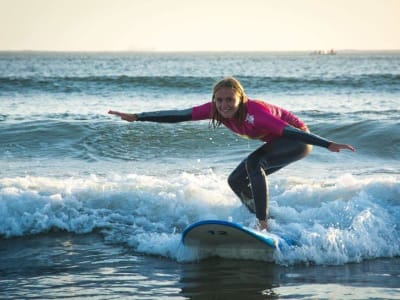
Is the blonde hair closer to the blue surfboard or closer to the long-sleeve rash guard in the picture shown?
the long-sleeve rash guard

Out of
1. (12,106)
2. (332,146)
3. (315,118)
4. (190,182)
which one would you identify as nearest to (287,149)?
(332,146)

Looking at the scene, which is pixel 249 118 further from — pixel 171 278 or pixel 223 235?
pixel 171 278

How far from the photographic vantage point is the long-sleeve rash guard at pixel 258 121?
20.6ft

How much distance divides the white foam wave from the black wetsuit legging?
402mm

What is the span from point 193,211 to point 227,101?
7.25ft

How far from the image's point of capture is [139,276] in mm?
5957

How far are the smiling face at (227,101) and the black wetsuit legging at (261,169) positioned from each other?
0.56 metres

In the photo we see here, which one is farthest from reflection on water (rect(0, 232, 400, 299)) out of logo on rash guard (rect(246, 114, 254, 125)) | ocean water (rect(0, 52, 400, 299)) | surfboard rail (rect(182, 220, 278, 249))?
logo on rash guard (rect(246, 114, 254, 125))

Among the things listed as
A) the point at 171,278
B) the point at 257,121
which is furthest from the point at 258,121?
the point at 171,278

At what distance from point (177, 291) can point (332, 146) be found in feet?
6.17

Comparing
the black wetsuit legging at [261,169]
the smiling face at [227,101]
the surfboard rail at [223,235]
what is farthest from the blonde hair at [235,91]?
the surfboard rail at [223,235]

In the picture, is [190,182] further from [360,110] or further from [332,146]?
[360,110]

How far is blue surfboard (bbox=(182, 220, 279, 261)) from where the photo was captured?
617 centimetres

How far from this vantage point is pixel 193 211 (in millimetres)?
8062
